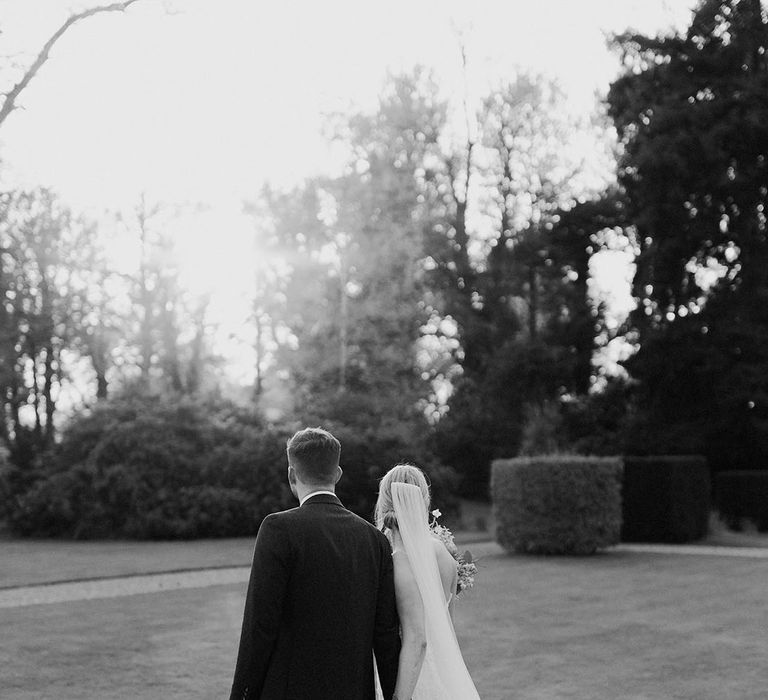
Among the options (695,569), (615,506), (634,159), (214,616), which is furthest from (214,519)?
(634,159)

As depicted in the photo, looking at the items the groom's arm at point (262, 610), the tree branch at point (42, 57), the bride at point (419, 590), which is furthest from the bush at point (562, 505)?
the groom's arm at point (262, 610)

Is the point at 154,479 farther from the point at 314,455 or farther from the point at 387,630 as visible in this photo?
the point at 314,455

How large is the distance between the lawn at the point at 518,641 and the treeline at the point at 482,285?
11340 mm

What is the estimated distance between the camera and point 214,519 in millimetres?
23438

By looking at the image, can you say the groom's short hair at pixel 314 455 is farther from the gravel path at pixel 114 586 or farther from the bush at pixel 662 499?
the bush at pixel 662 499

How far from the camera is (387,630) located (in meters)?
4.10

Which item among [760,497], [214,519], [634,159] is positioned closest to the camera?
[214,519]

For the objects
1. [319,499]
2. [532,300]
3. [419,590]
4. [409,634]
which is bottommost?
[409,634]

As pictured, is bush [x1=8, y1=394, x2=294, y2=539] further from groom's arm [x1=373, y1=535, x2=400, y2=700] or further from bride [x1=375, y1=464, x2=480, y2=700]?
groom's arm [x1=373, y1=535, x2=400, y2=700]

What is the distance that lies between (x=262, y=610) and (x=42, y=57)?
789 inches

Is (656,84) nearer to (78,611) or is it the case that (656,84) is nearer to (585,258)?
(585,258)

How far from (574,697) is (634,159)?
79.8ft

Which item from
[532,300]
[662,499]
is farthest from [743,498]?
[532,300]

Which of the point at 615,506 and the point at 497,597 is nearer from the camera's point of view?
the point at 497,597
